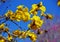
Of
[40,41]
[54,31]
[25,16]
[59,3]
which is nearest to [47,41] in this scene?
[40,41]

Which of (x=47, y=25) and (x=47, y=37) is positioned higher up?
(x=47, y=25)

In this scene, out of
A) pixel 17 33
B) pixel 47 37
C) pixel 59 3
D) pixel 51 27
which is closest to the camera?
pixel 59 3

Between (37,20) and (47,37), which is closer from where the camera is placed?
(37,20)

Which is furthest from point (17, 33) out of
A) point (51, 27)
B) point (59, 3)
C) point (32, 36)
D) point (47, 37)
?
point (51, 27)

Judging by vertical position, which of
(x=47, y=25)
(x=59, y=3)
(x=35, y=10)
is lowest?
(x=59, y=3)

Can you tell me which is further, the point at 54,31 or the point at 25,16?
the point at 54,31

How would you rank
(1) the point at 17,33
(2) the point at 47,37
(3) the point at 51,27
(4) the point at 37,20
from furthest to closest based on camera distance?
(3) the point at 51,27, (2) the point at 47,37, (1) the point at 17,33, (4) the point at 37,20

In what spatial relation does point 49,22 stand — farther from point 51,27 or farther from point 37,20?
point 37,20

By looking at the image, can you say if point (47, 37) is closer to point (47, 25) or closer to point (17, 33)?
Answer: point (47, 25)

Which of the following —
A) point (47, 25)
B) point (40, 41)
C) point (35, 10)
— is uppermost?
point (47, 25)
